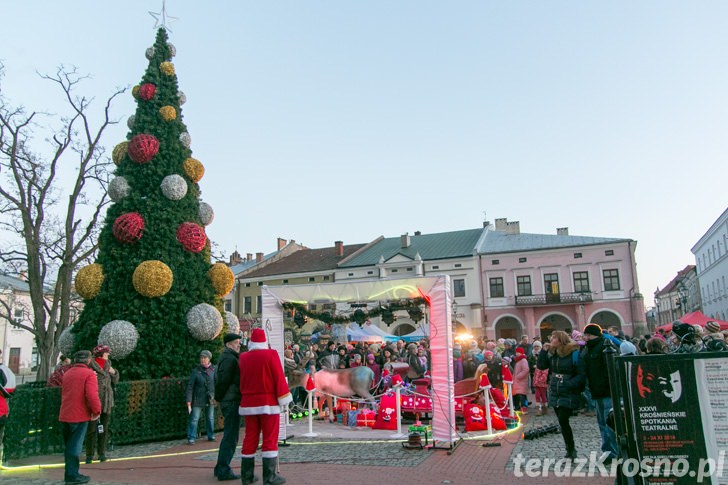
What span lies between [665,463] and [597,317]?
40699 mm

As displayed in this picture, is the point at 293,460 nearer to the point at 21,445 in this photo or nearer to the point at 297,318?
the point at 297,318

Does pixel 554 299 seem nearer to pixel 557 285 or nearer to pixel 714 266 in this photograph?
pixel 557 285

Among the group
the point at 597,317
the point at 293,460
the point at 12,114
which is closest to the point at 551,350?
the point at 293,460

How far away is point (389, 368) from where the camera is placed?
14.3 m

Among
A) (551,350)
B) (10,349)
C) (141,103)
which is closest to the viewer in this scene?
(551,350)

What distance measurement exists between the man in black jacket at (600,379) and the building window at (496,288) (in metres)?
36.7

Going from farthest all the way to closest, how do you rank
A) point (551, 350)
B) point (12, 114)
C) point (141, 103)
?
point (12, 114), point (141, 103), point (551, 350)

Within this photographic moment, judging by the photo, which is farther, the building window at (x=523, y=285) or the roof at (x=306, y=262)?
the roof at (x=306, y=262)

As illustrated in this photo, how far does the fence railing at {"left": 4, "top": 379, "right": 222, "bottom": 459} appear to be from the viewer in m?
Result: 9.29

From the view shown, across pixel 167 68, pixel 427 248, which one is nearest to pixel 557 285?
pixel 427 248

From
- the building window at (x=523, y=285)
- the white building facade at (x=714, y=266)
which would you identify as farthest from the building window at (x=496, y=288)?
the white building facade at (x=714, y=266)

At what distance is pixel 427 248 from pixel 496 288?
7.40 meters

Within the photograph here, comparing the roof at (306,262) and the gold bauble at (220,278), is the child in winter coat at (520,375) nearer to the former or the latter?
the gold bauble at (220,278)

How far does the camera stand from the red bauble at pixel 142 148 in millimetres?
12992
